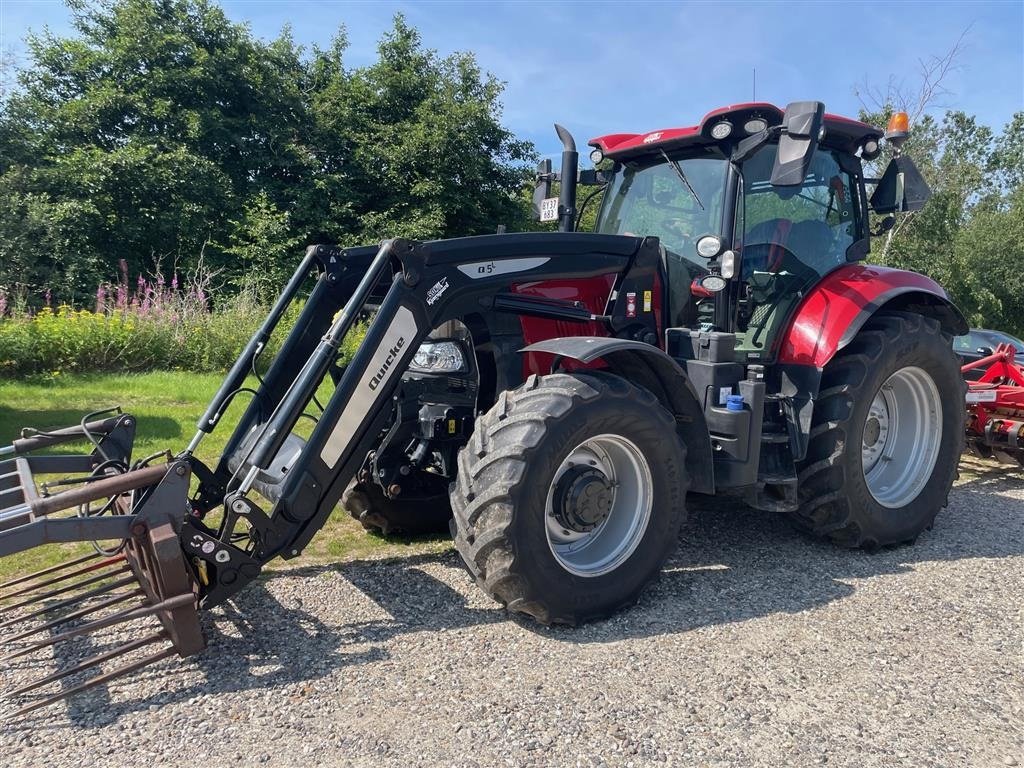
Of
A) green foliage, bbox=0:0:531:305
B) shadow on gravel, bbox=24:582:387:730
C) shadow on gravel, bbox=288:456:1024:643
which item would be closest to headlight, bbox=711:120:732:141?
shadow on gravel, bbox=288:456:1024:643

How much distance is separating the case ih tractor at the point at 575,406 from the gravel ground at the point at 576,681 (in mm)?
231

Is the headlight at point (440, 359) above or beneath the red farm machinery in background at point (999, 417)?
above

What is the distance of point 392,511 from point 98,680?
204 cm

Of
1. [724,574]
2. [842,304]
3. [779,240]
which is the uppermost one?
[779,240]

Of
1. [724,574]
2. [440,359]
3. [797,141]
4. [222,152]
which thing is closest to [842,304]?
[797,141]

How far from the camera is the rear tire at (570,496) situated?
3.21 metres

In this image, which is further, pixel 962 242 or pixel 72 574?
pixel 962 242

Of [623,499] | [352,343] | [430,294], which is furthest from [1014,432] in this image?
[352,343]

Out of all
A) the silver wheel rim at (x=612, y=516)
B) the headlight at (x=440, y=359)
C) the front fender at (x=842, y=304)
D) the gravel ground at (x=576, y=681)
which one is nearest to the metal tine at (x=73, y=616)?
the gravel ground at (x=576, y=681)

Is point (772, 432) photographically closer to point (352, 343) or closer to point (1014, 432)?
point (1014, 432)

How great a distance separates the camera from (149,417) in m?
7.79

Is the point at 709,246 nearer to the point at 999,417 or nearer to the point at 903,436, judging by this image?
the point at 903,436

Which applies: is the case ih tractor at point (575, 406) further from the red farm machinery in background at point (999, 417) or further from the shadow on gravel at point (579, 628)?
the red farm machinery in background at point (999, 417)

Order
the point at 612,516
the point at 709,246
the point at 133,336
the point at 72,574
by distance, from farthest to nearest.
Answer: the point at 133,336 → the point at 709,246 → the point at 612,516 → the point at 72,574
